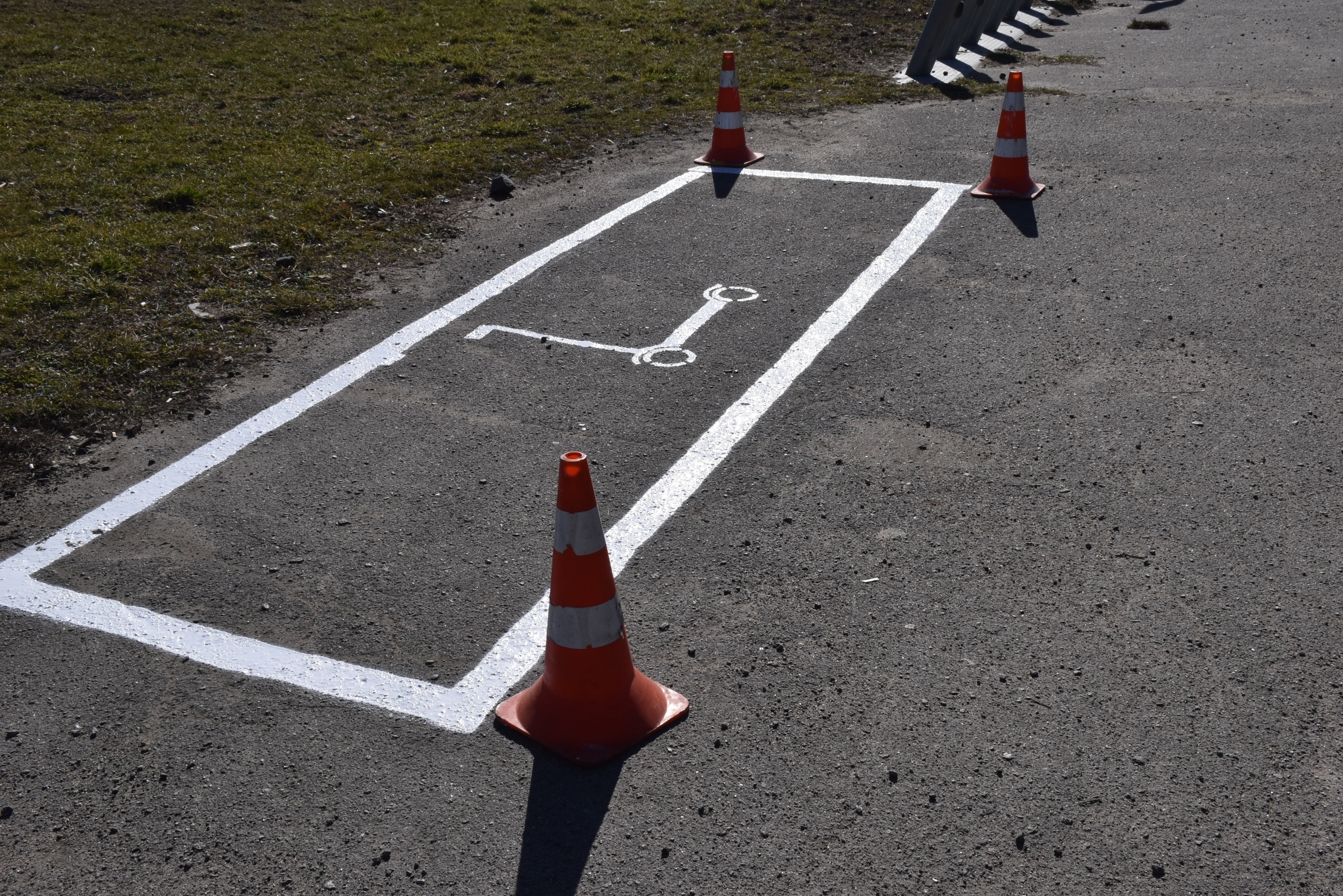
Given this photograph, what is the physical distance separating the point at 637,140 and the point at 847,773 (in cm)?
774

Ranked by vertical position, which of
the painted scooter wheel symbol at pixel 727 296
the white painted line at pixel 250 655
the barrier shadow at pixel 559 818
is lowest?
the barrier shadow at pixel 559 818

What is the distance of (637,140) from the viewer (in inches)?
400

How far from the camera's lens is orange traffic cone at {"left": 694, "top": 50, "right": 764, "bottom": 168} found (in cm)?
924

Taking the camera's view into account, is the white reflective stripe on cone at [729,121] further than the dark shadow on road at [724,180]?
Yes

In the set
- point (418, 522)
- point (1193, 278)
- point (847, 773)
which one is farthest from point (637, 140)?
point (847, 773)

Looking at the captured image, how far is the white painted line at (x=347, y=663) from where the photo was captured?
153 inches

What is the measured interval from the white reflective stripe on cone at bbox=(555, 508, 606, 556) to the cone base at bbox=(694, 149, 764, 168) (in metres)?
6.36

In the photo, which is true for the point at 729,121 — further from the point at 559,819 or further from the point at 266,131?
the point at 559,819

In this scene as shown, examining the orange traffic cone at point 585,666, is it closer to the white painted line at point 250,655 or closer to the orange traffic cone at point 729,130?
the white painted line at point 250,655

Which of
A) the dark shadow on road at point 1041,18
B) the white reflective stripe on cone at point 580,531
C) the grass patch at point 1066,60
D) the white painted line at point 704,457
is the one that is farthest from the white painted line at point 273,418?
the dark shadow on road at point 1041,18

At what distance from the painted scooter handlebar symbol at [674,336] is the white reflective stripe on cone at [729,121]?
269 cm

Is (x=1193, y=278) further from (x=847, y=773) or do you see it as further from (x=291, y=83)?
(x=291, y=83)

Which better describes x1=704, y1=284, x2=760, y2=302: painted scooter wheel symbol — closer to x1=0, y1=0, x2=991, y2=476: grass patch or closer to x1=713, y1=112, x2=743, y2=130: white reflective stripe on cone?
x1=0, y1=0, x2=991, y2=476: grass patch

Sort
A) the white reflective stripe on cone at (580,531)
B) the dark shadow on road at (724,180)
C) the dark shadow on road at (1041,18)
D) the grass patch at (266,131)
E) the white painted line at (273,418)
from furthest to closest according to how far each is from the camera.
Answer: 1. the dark shadow on road at (1041,18)
2. the dark shadow on road at (724,180)
3. the grass patch at (266,131)
4. the white painted line at (273,418)
5. the white reflective stripe on cone at (580,531)
